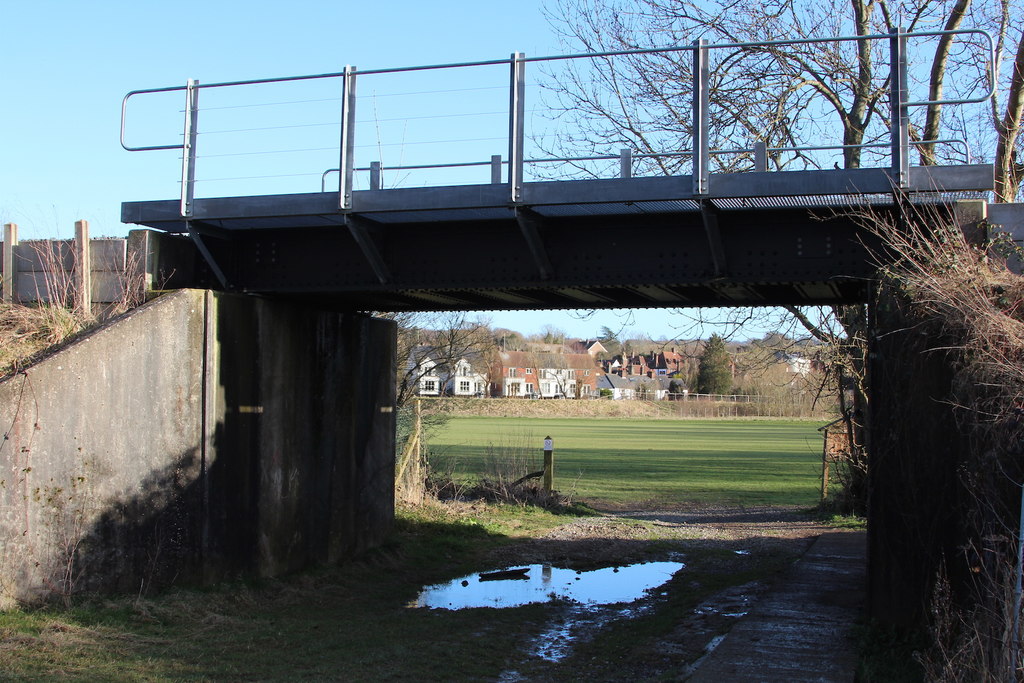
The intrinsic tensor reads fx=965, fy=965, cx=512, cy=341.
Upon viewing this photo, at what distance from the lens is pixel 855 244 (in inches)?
389

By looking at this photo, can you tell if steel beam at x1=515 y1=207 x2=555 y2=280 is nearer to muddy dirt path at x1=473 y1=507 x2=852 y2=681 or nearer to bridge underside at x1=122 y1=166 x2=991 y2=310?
bridge underside at x1=122 y1=166 x2=991 y2=310

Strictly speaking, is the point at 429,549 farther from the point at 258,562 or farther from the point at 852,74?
the point at 852,74

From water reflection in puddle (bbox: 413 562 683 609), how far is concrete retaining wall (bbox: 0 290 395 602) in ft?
6.47

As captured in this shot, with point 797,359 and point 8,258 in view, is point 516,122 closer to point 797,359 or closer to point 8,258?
point 8,258

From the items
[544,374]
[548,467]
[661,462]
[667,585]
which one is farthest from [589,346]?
[667,585]

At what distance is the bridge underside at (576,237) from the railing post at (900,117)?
134 mm

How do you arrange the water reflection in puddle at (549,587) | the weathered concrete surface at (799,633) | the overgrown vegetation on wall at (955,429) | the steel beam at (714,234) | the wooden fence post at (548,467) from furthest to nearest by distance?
the wooden fence post at (548,467) < the water reflection in puddle at (549,587) < the steel beam at (714,234) < the weathered concrete surface at (799,633) < the overgrown vegetation on wall at (955,429)

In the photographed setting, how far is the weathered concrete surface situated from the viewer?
746 centimetres

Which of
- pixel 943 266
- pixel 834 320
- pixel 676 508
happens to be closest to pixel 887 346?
pixel 943 266

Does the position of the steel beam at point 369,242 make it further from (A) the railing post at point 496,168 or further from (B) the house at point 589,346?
(B) the house at point 589,346

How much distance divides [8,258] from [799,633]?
9.66m

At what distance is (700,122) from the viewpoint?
926cm

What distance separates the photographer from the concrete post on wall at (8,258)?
11.3 metres

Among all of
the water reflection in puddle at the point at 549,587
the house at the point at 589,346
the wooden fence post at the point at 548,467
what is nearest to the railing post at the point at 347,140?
the water reflection in puddle at the point at 549,587
